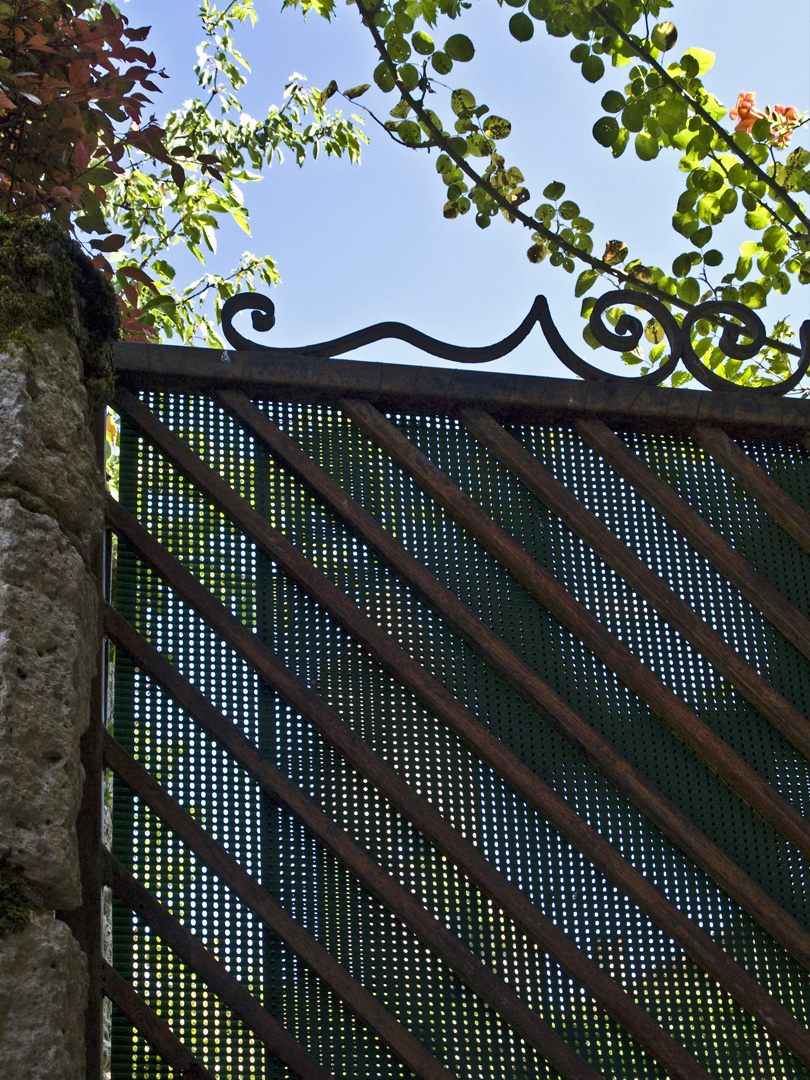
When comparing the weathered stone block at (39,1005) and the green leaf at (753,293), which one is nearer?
the weathered stone block at (39,1005)

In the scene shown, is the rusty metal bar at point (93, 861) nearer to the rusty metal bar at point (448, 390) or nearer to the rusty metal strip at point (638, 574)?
the rusty metal bar at point (448, 390)

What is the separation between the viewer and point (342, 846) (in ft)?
7.06

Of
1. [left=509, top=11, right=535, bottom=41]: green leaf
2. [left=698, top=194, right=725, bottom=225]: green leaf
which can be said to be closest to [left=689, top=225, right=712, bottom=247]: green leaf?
[left=698, top=194, right=725, bottom=225]: green leaf

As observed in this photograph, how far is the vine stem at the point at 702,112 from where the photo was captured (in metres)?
3.19

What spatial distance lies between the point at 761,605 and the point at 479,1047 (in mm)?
1200

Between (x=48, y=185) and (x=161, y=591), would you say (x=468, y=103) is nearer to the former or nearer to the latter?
(x=48, y=185)

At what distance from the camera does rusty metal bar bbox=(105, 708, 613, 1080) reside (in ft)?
6.83

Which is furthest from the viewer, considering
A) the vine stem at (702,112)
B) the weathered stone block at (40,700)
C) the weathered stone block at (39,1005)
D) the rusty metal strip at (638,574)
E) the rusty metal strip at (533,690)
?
the vine stem at (702,112)

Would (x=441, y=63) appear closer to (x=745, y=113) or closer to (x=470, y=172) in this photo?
(x=470, y=172)

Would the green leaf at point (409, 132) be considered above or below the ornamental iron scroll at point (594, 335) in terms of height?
above

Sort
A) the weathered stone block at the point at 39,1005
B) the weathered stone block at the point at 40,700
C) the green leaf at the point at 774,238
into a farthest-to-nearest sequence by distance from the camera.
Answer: the green leaf at the point at 774,238 < the weathered stone block at the point at 40,700 < the weathered stone block at the point at 39,1005

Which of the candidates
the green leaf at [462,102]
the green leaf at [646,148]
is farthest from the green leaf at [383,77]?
the green leaf at [646,148]

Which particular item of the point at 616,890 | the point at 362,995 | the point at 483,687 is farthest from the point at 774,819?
the point at 362,995

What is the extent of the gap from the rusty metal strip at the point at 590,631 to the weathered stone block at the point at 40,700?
871mm
